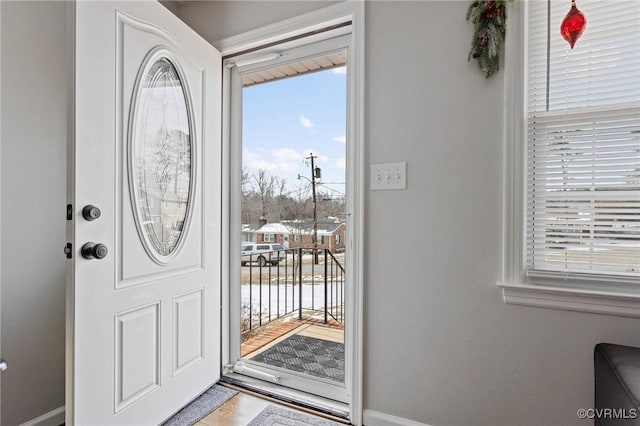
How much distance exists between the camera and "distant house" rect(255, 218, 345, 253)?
198cm

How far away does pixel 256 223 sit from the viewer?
86.2 inches

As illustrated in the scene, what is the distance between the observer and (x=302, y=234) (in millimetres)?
2076

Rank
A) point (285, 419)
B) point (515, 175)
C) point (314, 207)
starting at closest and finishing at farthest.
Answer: point (515, 175), point (285, 419), point (314, 207)

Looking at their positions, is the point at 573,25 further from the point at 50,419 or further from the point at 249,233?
the point at 50,419

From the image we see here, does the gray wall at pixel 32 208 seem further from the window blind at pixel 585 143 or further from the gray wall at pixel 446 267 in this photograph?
the window blind at pixel 585 143

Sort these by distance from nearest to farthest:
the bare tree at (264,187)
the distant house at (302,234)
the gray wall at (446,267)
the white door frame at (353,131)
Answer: the gray wall at (446,267)
the white door frame at (353,131)
the distant house at (302,234)
the bare tree at (264,187)

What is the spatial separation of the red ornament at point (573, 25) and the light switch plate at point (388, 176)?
736 mm

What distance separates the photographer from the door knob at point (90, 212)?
1277 millimetres

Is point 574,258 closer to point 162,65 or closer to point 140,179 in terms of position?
point 140,179

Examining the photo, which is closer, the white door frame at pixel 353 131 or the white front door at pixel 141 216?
the white front door at pixel 141 216

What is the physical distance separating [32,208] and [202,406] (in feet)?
4.22

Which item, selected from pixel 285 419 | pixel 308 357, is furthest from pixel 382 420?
pixel 308 357

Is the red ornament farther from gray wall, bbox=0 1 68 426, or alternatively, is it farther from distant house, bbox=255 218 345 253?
gray wall, bbox=0 1 68 426

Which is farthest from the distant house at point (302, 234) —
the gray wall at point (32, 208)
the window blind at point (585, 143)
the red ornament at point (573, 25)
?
the red ornament at point (573, 25)
